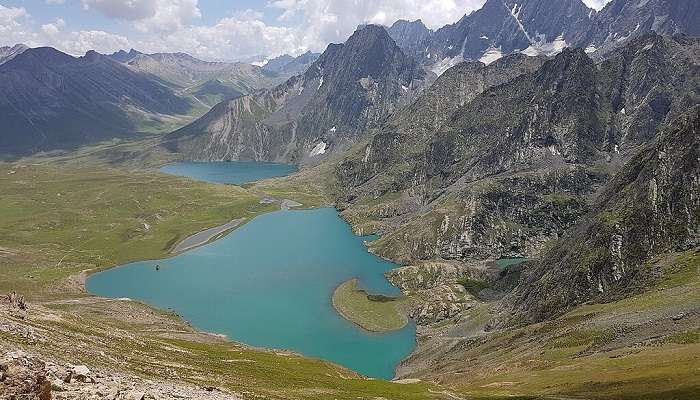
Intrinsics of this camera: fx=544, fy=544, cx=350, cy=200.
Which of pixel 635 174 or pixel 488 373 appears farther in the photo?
pixel 635 174

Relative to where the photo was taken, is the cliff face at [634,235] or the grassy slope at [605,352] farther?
the cliff face at [634,235]

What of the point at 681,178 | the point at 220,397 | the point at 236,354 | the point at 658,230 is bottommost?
the point at 220,397

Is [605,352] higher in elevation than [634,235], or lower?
lower

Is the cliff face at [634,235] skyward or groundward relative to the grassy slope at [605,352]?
skyward

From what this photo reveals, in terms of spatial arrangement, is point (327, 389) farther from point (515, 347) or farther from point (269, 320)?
point (269, 320)

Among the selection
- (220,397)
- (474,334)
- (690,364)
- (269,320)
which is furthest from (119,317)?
(690,364)

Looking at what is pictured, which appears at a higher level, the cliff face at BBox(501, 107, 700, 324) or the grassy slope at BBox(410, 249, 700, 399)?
the cliff face at BBox(501, 107, 700, 324)

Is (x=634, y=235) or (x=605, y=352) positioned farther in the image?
(x=634, y=235)

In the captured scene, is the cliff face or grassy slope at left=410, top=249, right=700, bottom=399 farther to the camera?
the cliff face
